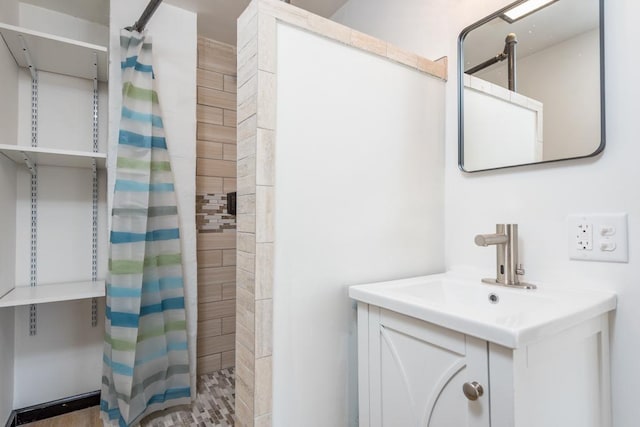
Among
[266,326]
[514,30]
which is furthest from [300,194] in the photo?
[514,30]

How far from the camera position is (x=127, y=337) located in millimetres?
1510

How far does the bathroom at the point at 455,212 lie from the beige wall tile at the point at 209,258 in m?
0.94

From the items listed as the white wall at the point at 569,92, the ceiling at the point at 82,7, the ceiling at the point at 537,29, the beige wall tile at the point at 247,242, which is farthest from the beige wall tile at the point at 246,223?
the ceiling at the point at 82,7

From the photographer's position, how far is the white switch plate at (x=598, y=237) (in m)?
0.90

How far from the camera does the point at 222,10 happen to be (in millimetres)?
1951

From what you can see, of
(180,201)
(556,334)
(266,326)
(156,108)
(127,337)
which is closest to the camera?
(556,334)

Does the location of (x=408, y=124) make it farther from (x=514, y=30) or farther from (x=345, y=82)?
(x=514, y=30)

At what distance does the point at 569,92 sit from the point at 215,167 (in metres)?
1.93

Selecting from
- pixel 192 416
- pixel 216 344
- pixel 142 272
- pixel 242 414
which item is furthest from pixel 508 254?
pixel 216 344

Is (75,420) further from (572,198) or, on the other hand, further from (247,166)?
(572,198)

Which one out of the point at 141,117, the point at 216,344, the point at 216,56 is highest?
the point at 216,56

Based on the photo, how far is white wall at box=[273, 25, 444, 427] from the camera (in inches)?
39.2

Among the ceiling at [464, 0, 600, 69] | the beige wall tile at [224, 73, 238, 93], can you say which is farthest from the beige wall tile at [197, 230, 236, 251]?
the ceiling at [464, 0, 600, 69]

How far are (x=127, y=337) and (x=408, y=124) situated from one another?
61.3 inches
